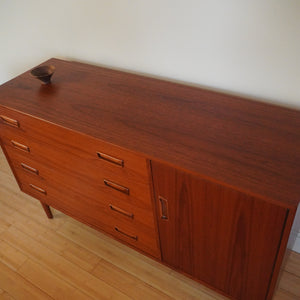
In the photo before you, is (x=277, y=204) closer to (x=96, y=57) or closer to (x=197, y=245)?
(x=197, y=245)

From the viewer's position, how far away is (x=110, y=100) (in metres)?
1.33

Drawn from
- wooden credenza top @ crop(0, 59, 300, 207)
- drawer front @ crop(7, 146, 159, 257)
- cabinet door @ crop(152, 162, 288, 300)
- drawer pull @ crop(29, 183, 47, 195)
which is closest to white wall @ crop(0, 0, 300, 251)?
wooden credenza top @ crop(0, 59, 300, 207)

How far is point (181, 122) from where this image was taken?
1.16 metres

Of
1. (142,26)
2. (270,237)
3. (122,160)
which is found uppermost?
(142,26)

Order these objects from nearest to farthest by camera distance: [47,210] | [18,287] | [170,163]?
[170,163] < [18,287] < [47,210]

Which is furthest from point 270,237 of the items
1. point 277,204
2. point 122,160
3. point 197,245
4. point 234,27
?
point 234,27

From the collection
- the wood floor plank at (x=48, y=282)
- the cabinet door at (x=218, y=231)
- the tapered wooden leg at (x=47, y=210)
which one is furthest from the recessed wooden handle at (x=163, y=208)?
the tapered wooden leg at (x=47, y=210)

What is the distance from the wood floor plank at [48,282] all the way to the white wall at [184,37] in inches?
43.1

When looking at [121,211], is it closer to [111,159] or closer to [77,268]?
[111,159]

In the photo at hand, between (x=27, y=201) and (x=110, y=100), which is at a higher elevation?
(x=110, y=100)

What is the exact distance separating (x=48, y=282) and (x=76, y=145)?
795mm

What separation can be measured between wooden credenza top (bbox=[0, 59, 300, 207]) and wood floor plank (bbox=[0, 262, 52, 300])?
2.89ft

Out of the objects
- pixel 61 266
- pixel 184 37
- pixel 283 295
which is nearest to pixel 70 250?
pixel 61 266

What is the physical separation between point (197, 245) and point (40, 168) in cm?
82
